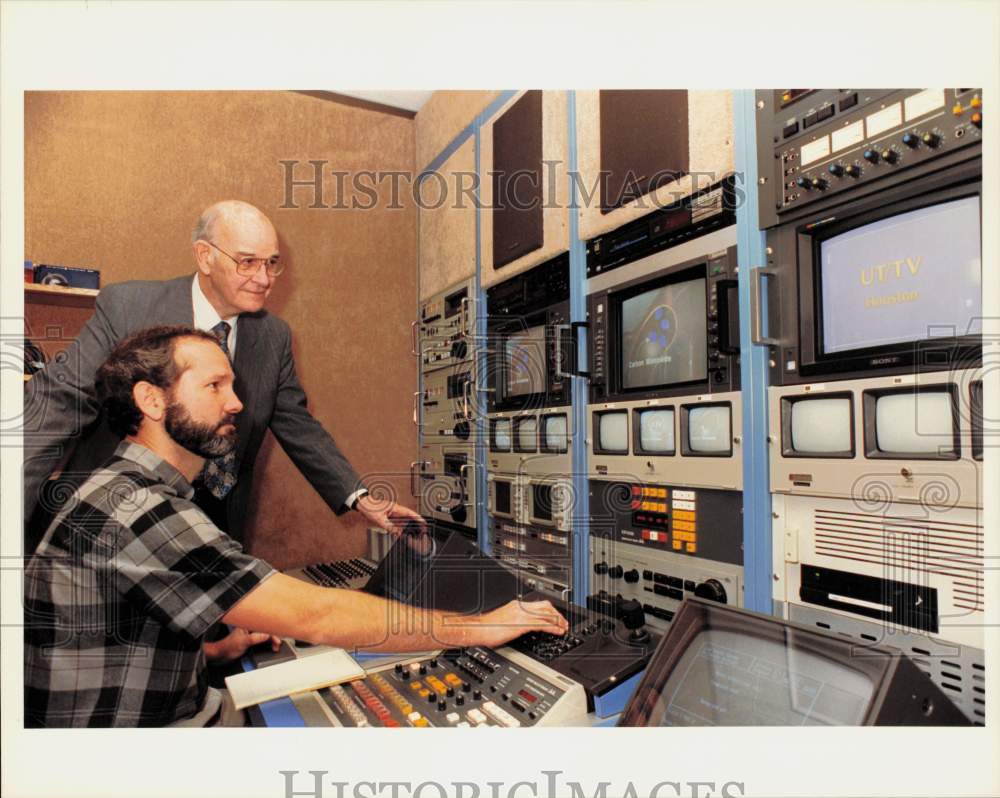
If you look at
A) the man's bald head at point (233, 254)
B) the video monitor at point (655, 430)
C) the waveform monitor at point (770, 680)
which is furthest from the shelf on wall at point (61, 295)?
the waveform monitor at point (770, 680)

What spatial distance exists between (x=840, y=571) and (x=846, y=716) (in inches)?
12.6

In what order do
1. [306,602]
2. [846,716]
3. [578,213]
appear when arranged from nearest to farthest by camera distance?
[846,716], [306,602], [578,213]

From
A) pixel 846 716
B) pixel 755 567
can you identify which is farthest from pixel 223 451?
pixel 846 716

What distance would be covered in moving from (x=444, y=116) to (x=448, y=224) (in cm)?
25

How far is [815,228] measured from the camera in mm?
1261

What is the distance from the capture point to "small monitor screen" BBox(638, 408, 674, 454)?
1.49 meters

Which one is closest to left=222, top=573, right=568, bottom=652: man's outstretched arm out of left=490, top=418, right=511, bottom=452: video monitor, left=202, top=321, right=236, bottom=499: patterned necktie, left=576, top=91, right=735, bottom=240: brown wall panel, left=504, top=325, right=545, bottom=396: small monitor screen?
left=202, top=321, right=236, bottom=499: patterned necktie

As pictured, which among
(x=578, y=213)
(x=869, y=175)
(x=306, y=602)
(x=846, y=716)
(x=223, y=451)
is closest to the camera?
(x=846, y=716)

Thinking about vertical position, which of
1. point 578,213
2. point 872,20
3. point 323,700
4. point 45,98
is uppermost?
point 872,20

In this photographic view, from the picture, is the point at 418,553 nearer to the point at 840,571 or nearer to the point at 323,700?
the point at 323,700

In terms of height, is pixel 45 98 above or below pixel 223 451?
above

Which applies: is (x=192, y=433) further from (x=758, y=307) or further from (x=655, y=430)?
(x=758, y=307)

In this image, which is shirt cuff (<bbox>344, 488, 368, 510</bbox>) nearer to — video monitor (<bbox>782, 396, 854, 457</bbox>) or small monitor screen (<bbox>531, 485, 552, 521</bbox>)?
small monitor screen (<bbox>531, 485, 552, 521</bbox>)

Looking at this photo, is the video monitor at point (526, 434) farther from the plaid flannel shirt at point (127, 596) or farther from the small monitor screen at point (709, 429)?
the plaid flannel shirt at point (127, 596)
